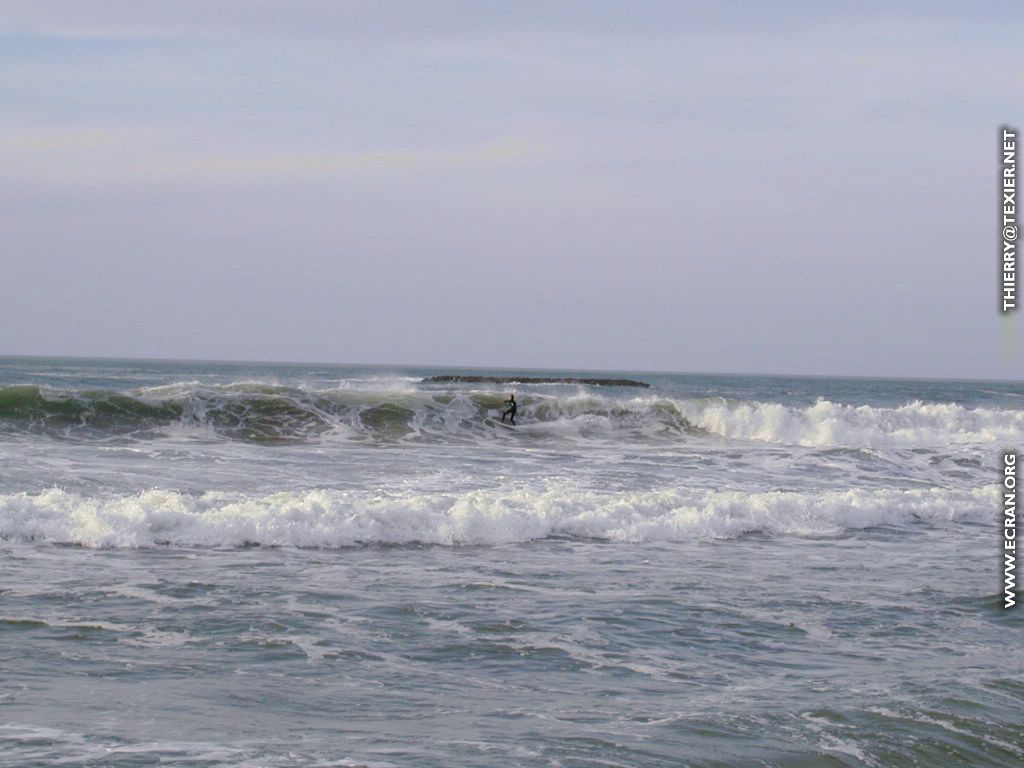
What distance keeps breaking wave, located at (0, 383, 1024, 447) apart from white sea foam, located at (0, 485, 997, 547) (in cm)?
1163

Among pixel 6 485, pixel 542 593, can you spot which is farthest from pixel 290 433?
pixel 542 593

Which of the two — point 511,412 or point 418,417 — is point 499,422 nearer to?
point 511,412

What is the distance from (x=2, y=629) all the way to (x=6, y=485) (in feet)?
25.7

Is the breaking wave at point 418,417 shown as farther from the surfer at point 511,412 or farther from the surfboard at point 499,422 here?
the surfer at point 511,412

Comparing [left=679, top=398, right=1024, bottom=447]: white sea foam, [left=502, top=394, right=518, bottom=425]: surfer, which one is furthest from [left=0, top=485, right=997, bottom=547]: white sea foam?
[left=679, top=398, right=1024, bottom=447]: white sea foam

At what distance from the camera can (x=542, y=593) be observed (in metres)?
10.1

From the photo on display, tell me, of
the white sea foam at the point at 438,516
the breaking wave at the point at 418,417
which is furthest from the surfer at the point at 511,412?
the white sea foam at the point at 438,516

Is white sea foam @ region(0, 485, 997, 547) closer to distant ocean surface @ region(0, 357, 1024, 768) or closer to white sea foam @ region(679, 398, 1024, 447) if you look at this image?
distant ocean surface @ region(0, 357, 1024, 768)

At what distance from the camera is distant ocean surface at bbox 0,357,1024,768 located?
6.09 meters

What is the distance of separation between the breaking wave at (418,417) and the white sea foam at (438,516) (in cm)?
1163

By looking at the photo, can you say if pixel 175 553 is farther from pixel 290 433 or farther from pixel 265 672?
pixel 290 433

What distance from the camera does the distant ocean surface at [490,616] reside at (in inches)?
240

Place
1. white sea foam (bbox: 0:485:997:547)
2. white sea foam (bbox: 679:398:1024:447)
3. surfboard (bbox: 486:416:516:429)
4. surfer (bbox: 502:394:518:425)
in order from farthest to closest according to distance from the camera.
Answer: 1. white sea foam (bbox: 679:398:1024:447)
2. surfer (bbox: 502:394:518:425)
3. surfboard (bbox: 486:416:516:429)
4. white sea foam (bbox: 0:485:997:547)

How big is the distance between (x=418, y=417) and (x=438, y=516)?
1591cm
